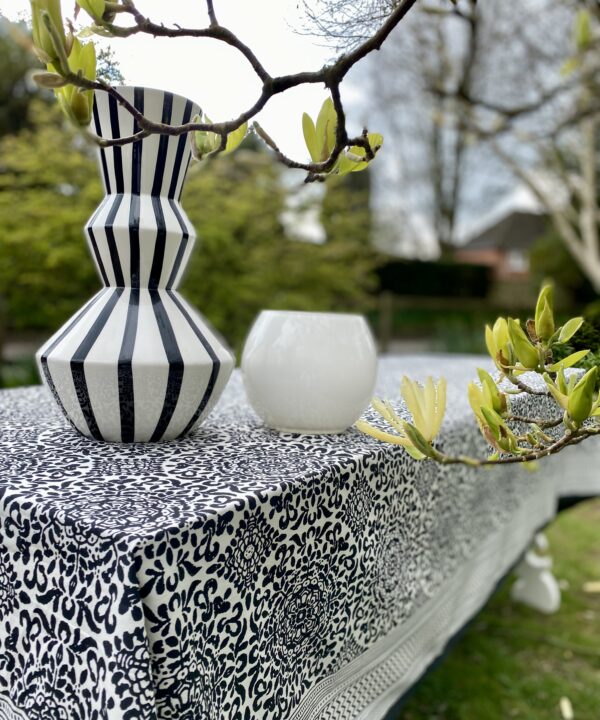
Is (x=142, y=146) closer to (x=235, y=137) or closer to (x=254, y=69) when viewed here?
(x=235, y=137)

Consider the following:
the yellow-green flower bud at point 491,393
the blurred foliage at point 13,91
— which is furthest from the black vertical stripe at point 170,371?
the blurred foliage at point 13,91

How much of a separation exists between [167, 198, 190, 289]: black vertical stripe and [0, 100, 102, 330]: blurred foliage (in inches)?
118

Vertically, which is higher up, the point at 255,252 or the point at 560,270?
the point at 255,252

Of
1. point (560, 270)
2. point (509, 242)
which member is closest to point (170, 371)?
point (560, 270)

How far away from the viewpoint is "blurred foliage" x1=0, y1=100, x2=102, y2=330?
369cm

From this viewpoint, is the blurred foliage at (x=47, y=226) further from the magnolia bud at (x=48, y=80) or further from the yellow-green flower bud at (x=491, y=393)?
the yellow-green flower bud at (x=491, y=393)

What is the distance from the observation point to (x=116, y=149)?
813mm

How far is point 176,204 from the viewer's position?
0.87 m

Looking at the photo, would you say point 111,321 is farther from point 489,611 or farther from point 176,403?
point 489,611

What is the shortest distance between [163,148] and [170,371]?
1.01 feet

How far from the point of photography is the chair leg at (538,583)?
211cm

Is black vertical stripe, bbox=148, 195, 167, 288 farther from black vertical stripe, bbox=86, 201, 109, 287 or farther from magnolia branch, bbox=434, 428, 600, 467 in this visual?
magnolia branch, bbox=434, 428, 600, 467

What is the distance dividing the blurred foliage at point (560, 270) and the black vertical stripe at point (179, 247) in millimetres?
10161

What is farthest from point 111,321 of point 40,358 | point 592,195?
point 592,195
